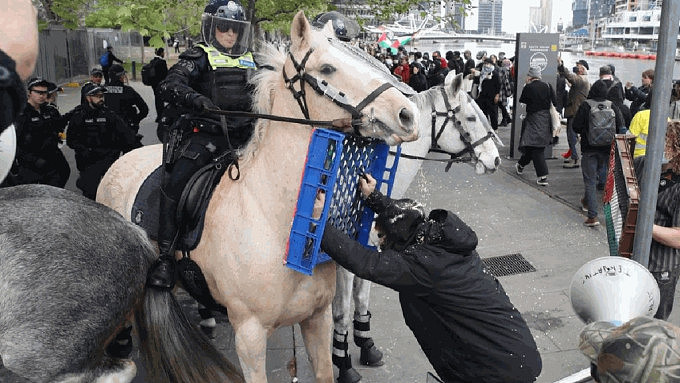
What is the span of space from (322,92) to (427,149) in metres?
2.80

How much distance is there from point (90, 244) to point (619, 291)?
209 centimetres

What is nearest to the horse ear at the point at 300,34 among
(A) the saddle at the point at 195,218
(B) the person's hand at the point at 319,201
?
(B) the person's hand at the point at 319,201

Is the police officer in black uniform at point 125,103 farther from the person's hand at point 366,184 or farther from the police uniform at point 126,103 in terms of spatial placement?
the person's hand at point 366,184

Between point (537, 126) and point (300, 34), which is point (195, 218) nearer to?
point (300, 34)

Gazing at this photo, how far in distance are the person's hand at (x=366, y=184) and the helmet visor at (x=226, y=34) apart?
121 cm

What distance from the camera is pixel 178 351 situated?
3482 millimetres

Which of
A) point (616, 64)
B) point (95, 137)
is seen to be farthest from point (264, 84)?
point (616, 64)

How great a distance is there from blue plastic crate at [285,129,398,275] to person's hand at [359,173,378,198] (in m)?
0.03

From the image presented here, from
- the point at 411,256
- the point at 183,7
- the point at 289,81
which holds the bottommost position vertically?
the point at 411,256

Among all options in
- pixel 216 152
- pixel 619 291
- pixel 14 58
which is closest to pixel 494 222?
pixel 216 152

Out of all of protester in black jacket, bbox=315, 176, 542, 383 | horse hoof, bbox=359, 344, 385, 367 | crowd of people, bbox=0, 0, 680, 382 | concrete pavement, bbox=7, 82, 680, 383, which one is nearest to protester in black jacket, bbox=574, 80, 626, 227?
concrete pavement, bbox=7, 82, 680, 383

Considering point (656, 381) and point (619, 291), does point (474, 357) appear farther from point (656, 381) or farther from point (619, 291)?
point (656, 381)

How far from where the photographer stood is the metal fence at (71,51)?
72.8 feet

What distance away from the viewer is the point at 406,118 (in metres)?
2.93
